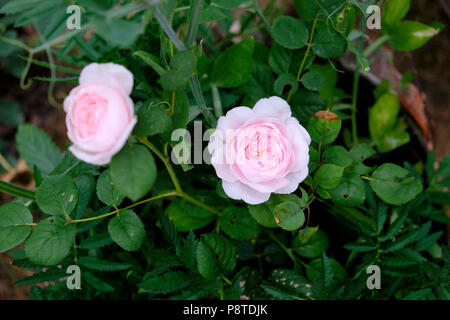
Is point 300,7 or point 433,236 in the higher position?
point 300,7

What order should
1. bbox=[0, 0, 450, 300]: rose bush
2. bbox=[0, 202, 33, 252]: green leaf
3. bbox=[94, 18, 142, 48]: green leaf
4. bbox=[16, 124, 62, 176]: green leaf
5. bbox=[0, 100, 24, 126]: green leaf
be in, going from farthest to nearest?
1. bbox=[0, 100, 24, 126]: green leaf
2. bbox=[16, 124, 62, 176]: green leaf
3. bbox=[0, 202, 33, 252]: green leaf
4. bbox=[0, 0, 450, 300]: rose bush
5. bbox=[94, 18, 142, 48]: green leaf

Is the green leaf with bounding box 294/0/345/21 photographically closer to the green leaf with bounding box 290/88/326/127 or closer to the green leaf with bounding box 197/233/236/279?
the green leaf with bounding box 290/88/326/127

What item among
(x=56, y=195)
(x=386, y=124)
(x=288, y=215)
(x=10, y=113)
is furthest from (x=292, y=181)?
(x=10, y=113)

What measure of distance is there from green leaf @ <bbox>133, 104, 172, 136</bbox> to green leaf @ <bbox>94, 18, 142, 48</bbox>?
0.10m

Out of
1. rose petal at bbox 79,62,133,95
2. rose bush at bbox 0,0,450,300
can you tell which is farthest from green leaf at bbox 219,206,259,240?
rose petal at bbox 79,62,133,95

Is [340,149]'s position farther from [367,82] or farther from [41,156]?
[41,156]

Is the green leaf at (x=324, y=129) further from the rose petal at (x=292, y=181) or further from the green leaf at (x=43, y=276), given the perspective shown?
the green leaf at (x=43, y=276)

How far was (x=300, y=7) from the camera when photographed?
0.60 meters

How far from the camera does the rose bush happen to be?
393 millimetres

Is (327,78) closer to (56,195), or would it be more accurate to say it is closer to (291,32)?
(291,32)
